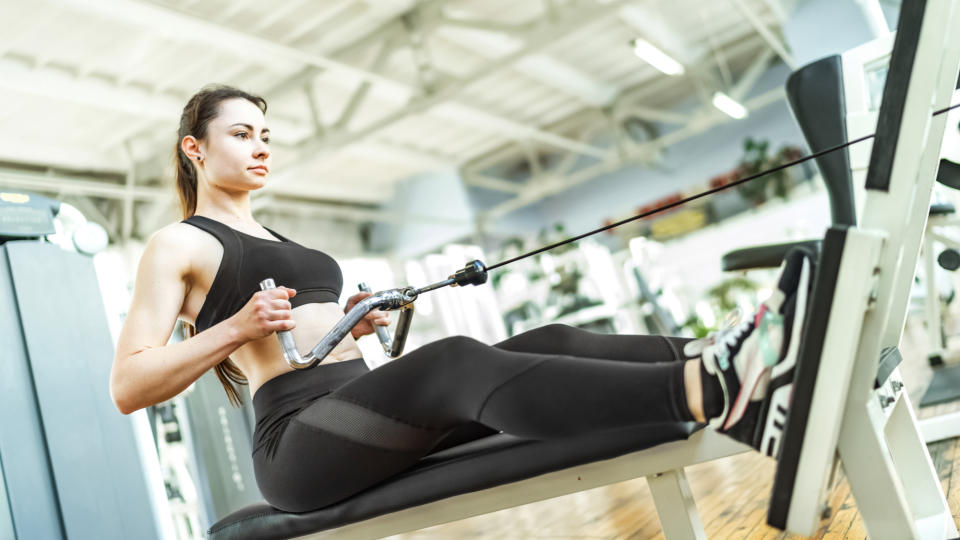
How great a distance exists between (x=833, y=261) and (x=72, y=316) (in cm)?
178

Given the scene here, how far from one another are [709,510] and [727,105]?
26.9 feet

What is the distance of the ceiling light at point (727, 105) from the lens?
344 inches

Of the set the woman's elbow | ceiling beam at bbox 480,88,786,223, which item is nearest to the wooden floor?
the woman's elbow

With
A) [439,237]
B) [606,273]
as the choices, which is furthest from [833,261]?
[439,237]

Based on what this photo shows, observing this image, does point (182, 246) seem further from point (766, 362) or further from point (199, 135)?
point (766, 362)

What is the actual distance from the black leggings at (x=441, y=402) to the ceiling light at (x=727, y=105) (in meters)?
8.27

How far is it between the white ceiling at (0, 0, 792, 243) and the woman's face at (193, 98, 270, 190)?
368 cm

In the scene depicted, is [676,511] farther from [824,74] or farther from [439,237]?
[439,237]

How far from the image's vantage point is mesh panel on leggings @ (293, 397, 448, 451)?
1.07 m

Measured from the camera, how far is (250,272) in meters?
1.24

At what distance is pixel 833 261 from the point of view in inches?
29.8

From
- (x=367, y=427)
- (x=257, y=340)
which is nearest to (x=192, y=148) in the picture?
(x=257, y=340)

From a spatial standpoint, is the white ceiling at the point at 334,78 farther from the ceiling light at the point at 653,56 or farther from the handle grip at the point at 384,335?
the handle grip at the point at 384,335

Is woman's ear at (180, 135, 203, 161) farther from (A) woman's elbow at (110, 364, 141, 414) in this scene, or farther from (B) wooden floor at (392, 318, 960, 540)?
(B) wooden floor at (392, 318, 960, 540)
